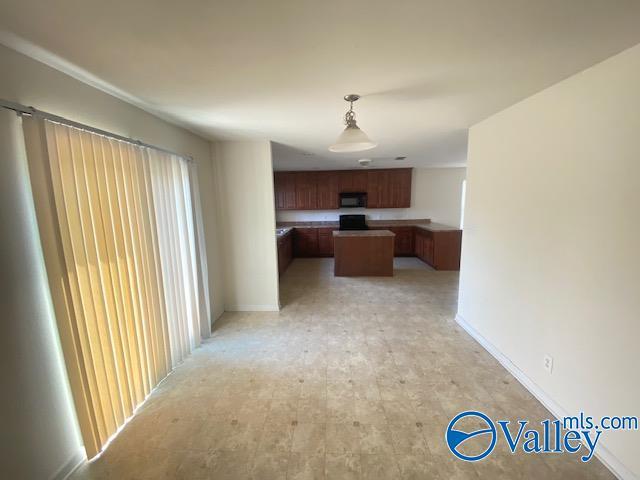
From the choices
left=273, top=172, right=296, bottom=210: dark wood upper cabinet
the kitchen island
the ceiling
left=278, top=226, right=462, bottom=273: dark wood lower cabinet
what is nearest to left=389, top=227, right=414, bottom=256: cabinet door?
left=278, top=226, right=462, bottom=273: dark wood lower cabinet

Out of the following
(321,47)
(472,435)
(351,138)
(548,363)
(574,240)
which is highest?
(321,47)

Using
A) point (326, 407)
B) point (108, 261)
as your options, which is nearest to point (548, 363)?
point (326, 407)

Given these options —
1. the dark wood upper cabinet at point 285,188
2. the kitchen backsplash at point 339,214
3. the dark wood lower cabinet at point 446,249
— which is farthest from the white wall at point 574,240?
the dark wood upper cabinet at point 285,188

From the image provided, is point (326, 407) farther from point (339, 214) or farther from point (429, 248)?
point (339, 214)

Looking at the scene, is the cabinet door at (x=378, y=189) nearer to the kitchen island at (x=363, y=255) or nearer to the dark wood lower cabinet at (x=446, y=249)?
the dark wood lower cabinet at (x=446, y=249)

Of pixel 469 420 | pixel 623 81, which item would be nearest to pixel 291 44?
pixel 623 81

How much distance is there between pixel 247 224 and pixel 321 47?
2.59m

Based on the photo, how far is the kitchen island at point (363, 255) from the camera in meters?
5.13

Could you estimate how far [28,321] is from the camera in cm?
132

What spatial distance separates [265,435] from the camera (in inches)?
69.1

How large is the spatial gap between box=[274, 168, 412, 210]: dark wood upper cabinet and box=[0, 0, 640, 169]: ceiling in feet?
14.3

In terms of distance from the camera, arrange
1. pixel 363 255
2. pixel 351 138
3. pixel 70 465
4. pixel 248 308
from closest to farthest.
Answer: pixel 70 465 → pixel 351 138 → pixel 248 308 → pixel 363 255

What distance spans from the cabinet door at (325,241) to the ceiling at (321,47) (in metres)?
4.56

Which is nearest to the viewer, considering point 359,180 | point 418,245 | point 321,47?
point 321,47
